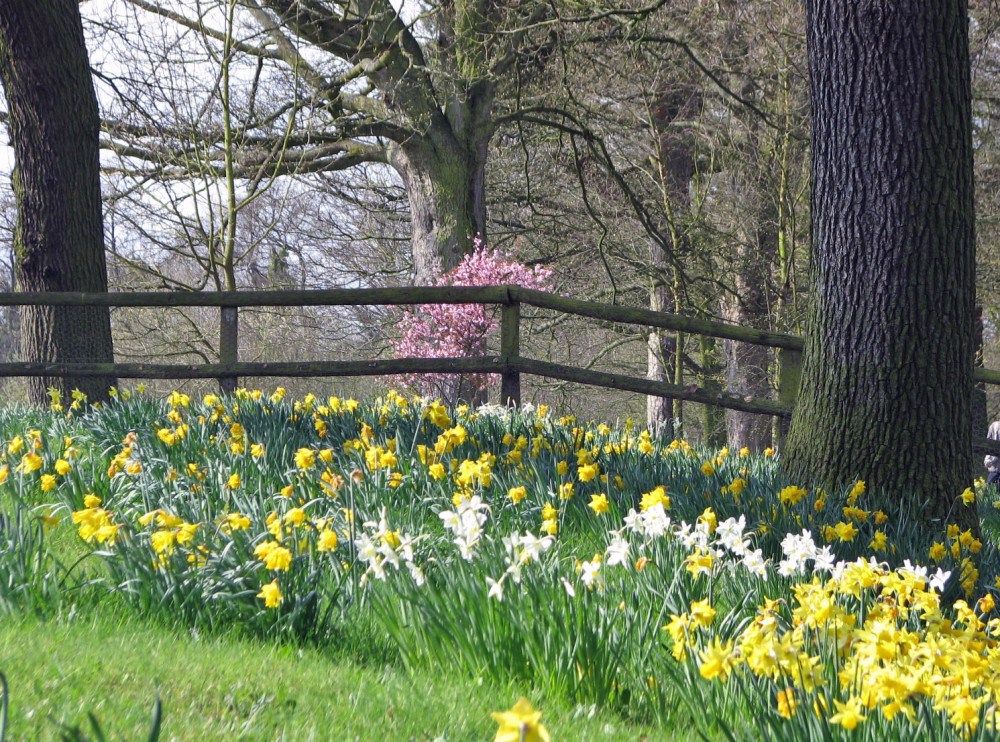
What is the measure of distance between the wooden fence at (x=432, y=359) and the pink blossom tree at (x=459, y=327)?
3.32 metres

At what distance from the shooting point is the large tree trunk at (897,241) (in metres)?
4.12

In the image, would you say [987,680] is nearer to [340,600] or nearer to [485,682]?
[485,682]

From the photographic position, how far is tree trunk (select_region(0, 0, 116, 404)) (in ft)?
20.7

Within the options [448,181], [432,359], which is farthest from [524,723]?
[448,181]

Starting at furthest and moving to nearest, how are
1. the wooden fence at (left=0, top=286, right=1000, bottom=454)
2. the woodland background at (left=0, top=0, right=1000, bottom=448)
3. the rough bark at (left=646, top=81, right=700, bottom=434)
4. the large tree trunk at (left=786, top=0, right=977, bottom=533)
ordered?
the rough bark at (left=646, top=81, right=700, bottom=434), the woodland background at (left=0, top=0, right=1000, bottom=448), the wooden fence at (left=0, top=286, right=1000, bottom=454), the large tree trunk at (left=786, top=0, right=977, bottom=533)

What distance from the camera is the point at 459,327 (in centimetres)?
1001

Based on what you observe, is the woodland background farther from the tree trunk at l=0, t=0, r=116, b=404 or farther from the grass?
the grass

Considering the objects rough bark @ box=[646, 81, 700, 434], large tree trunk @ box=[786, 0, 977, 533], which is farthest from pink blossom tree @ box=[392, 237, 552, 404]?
large tree trunk @ box=[786, 0, 977, 533]

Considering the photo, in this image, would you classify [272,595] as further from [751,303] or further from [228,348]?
[751,303]

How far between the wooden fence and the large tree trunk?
67.6 inches

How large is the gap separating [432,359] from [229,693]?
164 inches

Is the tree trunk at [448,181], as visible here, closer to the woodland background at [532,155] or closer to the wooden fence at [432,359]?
the woodland background at [532,155]

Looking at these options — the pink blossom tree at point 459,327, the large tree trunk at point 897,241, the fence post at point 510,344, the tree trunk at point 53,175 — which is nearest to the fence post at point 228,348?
the tree trunk at point 53,175

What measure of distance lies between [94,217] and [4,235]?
708cm
